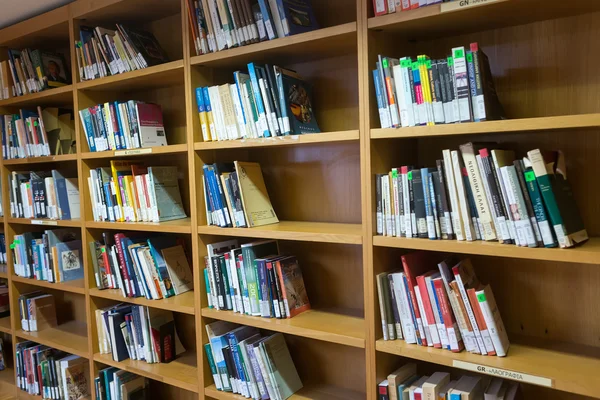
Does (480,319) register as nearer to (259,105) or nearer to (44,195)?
(259,105)

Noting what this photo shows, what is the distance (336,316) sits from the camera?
1.95 m

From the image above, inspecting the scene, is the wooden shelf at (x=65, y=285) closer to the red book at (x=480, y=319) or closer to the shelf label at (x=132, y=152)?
the shelf label at (x=132, y=152)

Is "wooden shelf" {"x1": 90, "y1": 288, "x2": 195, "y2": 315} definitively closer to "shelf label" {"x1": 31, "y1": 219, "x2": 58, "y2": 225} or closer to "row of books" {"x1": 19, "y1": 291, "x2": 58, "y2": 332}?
"shelf label" {"x1": 31, "y1": 219, "x2": 58, "y2": 225}

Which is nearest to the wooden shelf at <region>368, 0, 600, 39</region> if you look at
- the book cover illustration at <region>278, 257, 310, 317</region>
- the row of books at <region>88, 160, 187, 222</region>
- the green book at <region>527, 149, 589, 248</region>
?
the green book at <region>527, 149, 589, 248</region>

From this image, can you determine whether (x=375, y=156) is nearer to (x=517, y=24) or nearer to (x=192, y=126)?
(x=517, y=24)

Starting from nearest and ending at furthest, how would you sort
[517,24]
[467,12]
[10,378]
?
[467,12]
[517,24]
[10,378]

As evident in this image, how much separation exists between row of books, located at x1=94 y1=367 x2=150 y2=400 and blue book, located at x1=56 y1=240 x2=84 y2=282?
0.60m

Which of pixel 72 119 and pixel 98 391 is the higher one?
pixel 72 119

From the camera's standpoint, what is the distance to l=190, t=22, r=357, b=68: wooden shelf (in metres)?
1.69

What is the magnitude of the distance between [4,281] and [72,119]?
1472mm

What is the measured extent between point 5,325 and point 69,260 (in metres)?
0.82

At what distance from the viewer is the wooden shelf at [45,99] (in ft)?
8.66

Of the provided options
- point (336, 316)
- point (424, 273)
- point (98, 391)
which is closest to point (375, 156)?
point (424, 273)

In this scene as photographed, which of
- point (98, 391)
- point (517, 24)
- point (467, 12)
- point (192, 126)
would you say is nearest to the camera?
point (467, 12)
